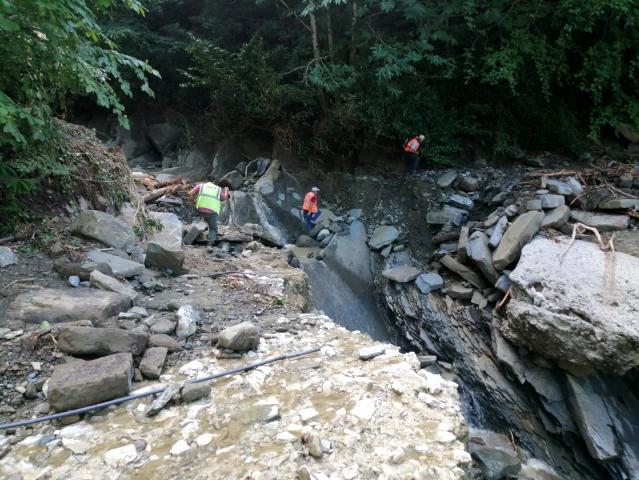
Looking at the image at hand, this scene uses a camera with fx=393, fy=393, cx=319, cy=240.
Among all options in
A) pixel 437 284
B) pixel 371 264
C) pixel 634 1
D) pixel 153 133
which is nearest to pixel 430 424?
pixel 437 284

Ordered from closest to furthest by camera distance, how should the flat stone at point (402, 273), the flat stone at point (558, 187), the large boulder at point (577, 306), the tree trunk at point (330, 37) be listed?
the large boulder at point (577, 306) < the flat stone at point (558, 187) < the flat stone at point (402, 273) < the tree trunk at point (330, 37)

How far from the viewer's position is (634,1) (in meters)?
7.89

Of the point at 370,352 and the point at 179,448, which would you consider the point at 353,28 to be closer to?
the point at 370,352

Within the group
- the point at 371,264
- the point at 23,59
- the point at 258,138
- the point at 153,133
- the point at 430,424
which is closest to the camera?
the point at 430,424

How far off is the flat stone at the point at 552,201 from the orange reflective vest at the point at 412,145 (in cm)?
327

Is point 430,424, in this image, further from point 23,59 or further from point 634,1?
point 634,1

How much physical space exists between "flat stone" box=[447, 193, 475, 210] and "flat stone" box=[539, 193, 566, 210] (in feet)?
6.02

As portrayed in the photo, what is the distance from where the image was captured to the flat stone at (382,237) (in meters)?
9.14

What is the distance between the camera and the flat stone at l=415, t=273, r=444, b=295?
7828mm

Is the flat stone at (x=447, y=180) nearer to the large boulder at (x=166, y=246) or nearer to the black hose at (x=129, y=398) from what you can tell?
the large boulder at (x=166, y=246)

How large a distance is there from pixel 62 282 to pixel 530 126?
35.2ft

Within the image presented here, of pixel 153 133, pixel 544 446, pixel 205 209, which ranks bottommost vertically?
pixel 544 446

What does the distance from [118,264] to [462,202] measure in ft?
23.8

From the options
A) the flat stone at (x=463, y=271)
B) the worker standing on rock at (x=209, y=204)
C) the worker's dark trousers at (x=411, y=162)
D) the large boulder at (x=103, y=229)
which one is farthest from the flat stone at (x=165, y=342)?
the worker's dark trousers at (x=411, y=162)
